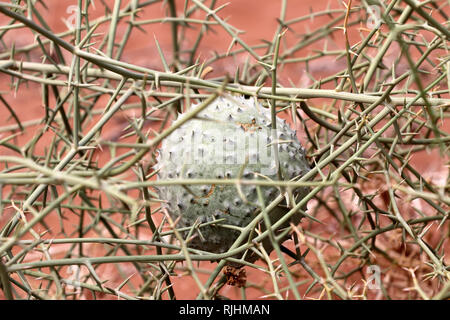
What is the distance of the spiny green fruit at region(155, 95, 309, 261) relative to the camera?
0.96 m

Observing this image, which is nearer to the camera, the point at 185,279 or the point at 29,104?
the point at 185,279

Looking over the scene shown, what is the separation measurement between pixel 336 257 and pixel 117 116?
1252 millimetres

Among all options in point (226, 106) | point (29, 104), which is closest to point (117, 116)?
point (29, 104)

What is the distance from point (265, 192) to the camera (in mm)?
950

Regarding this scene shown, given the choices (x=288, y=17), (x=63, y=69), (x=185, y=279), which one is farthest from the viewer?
(x=288, y=17)

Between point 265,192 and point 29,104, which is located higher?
point 29,104

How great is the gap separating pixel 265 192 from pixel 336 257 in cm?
84

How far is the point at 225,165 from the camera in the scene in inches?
38.0

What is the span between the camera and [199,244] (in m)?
1.03

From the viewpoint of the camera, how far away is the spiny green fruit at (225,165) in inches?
37.9

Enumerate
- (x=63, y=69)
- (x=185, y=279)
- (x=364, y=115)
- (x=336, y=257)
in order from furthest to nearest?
(x=185, y=279) < (x=336, y=257) < (x=63, y=69) < (x=364, y=115)

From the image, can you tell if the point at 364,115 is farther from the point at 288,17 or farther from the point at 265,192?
the point at 288,17
